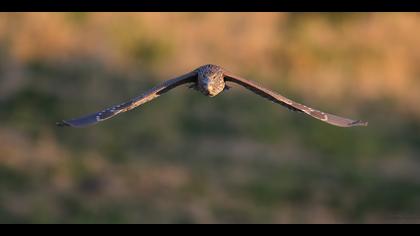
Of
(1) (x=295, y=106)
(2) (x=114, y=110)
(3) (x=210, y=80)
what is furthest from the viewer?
(3) (x=210, y=80)

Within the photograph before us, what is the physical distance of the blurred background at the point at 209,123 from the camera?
1510 centimetres

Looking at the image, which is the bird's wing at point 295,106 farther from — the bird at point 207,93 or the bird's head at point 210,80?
the bird's head at point 210,80

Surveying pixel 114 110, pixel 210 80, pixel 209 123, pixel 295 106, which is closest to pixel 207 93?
pixel 210 80

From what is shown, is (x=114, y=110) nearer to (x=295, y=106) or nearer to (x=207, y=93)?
(x=207, y=93)

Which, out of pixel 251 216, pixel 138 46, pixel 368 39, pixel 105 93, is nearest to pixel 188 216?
pixel 251 216

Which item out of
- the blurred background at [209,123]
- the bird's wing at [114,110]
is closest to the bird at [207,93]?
the bird's wing at [114,110]

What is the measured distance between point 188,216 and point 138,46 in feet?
15.4

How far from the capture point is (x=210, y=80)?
28.9 ft

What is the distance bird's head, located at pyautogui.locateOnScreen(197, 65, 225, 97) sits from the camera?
8.77 meters

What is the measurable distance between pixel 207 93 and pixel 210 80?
0.35 feet

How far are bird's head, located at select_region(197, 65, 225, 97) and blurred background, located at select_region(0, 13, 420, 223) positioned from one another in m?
5.83

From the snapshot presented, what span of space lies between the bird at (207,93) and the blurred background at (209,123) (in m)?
5.84

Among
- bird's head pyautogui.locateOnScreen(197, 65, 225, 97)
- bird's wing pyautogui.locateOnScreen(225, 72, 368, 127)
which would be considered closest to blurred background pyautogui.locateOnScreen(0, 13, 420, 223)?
bird's head pyautogui.locateOnScreen(197, 65, 225, 97)

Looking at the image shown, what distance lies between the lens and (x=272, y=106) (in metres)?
17.5
